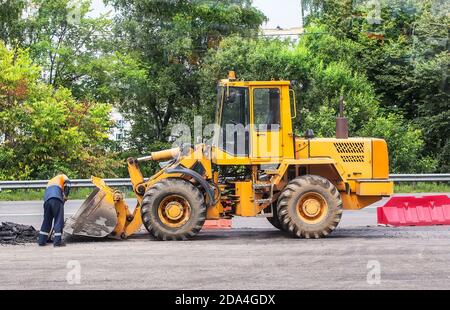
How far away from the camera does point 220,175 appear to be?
50.0 feet

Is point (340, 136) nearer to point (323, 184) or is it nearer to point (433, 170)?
point (323, 184)

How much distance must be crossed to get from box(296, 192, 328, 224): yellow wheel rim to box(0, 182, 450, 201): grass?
10.2 m

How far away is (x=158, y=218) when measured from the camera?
47.5 feet

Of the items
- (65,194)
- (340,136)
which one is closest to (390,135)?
(340,136)

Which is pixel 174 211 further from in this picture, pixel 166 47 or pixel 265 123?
pixel 166 47

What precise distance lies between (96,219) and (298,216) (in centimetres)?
349

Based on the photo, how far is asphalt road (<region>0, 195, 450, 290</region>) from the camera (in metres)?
10.4

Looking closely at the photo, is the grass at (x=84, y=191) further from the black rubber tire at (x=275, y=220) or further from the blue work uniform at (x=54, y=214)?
the blue work uniform at (x=54, y=214)

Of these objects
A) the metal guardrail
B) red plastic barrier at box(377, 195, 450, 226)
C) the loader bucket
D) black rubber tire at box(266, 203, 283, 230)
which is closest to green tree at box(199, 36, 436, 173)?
the metal guardrail

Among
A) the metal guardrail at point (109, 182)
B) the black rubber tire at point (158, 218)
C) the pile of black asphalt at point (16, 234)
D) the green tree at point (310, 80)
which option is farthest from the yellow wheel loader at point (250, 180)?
the green tree at point (310, 80)

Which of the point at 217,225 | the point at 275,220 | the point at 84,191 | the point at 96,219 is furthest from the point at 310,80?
the point at 96,219
